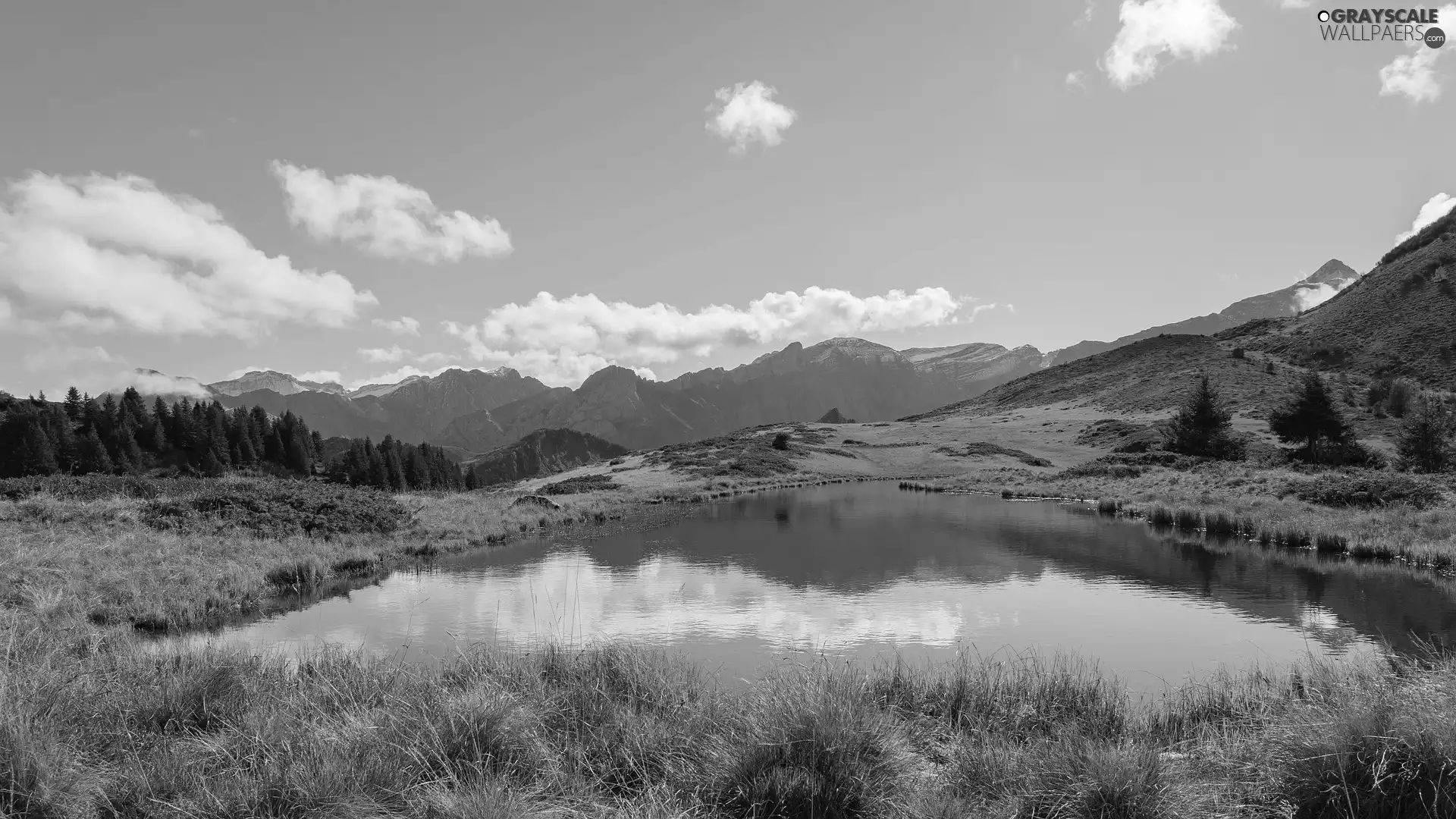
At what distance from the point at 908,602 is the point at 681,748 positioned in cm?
1323

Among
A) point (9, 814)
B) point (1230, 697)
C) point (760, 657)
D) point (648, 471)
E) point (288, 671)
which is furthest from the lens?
point (648, 471)

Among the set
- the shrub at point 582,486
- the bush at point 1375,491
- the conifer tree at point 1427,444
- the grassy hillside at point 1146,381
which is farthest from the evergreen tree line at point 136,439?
the grassy hillside at point 1146,381

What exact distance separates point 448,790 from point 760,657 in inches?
337

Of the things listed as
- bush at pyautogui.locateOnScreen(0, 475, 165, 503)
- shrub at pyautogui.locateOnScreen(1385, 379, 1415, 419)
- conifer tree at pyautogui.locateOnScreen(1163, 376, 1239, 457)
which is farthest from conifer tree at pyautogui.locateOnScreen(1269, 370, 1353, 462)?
bush at pyautogui.locateOnScreen(0, 475, 165, 503)

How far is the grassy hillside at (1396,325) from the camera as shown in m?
100

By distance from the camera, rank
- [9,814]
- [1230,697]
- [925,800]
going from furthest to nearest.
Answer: [1230,697] < [925,800] < [9,814]

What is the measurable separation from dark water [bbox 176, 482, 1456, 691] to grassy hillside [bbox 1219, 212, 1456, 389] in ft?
328

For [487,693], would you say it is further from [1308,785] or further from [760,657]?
[1308,785]

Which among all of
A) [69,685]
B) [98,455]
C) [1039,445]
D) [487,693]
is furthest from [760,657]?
[98,455]

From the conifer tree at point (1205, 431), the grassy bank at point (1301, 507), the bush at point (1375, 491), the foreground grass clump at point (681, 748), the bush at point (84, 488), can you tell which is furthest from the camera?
the conifer tree at point (1205, 431)

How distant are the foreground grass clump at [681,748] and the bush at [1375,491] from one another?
26961 millimetres

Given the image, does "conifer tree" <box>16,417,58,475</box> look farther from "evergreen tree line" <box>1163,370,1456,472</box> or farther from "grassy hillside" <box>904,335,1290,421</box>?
"grassy hillside" <box>904,335,1290,421</box>

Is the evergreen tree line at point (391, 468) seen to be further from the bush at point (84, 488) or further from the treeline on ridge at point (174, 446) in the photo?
the bush at point (84, 488)

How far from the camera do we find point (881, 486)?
6706 cm
